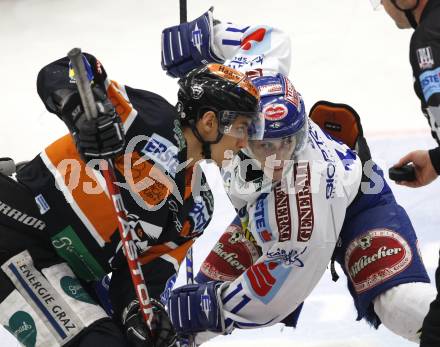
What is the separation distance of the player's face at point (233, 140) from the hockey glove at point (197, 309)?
54cm

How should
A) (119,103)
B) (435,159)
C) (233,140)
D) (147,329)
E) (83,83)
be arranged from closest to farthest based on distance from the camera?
(83,83)
(119,103)
(147,329)
(233,140)
(435,159)

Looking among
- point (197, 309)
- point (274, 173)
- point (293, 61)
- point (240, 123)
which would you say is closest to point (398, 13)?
point (240, 123)

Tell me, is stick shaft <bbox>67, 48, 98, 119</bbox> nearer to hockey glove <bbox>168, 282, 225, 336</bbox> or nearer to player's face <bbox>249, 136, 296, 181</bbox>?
player's face <bbox>249, 136, 296, 181</bbox>

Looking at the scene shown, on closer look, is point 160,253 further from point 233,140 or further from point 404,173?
point 404,173

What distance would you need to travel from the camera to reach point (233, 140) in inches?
104

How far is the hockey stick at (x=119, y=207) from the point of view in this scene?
7.11 ft

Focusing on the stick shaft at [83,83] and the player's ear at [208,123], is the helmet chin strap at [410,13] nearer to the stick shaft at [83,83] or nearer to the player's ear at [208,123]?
the player's ear at [208,123]

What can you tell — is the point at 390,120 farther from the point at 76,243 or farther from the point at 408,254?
the point at 76,243

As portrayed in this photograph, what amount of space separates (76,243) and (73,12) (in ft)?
10.8

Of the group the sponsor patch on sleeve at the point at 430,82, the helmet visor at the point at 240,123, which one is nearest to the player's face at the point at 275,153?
the helmet visor at the point at 240,123

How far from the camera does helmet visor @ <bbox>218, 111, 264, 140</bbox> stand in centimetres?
260

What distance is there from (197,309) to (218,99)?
737 mm

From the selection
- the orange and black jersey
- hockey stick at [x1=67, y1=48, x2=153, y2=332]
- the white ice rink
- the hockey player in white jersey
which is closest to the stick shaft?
hockey stick at [x1=67, y1=48, x2=153, y2=332]

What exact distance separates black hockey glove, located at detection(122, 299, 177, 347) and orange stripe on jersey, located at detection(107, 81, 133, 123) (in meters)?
0.50
